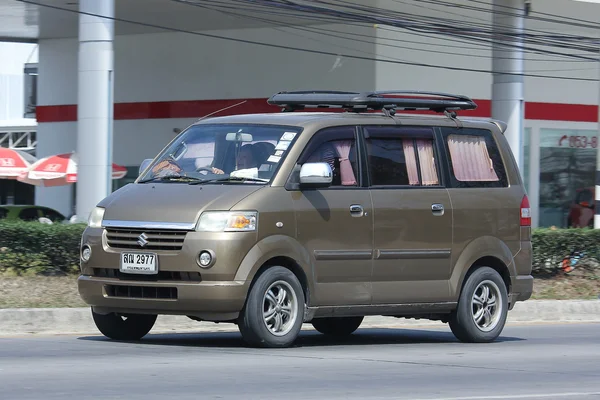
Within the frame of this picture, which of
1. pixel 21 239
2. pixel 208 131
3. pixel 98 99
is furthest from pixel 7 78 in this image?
pixel 208 131

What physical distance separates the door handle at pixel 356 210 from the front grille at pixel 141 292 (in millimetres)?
1783

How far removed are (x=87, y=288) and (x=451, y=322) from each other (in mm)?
3558

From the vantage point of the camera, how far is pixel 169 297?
9.93m

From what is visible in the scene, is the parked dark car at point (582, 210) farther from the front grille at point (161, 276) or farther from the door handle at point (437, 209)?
the front grille at point (161, 276)

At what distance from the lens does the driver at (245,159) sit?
34.1ft

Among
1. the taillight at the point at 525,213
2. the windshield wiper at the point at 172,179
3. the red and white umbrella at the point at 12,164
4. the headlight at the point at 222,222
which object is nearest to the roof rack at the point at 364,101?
the taillight at the point at 525,213

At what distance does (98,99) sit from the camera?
66.3 ft

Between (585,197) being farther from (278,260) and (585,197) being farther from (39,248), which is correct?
(278,260)

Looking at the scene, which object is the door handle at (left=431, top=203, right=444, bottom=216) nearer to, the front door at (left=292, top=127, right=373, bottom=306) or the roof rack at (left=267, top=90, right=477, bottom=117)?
the front door at (left=292, top=127, right=373, bottom=306)

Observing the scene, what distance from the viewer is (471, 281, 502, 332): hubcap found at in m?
11.7

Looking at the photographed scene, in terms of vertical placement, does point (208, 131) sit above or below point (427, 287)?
above

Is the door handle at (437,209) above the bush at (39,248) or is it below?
above

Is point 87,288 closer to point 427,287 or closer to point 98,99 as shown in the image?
point 427,287

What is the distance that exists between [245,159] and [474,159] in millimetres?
2595
